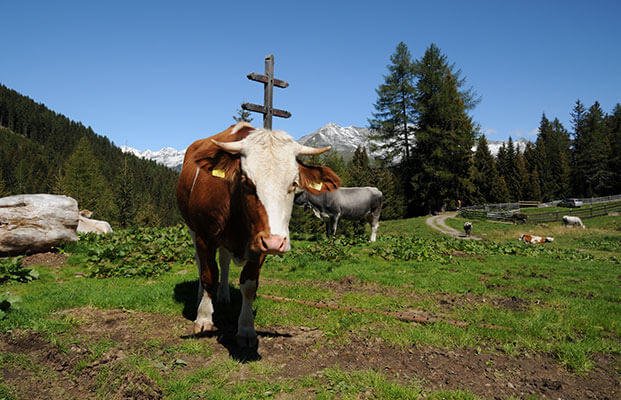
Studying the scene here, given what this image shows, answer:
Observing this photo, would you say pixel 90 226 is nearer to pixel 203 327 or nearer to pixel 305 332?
pixel 203 327

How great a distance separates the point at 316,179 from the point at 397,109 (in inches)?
1822

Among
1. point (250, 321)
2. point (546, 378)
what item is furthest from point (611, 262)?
point (250, 321)

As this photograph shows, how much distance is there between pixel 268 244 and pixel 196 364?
2.02 metres

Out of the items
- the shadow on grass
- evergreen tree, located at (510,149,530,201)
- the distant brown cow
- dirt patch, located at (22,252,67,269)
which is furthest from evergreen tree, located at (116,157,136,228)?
evergreen tree, located at (510,149,530,201)

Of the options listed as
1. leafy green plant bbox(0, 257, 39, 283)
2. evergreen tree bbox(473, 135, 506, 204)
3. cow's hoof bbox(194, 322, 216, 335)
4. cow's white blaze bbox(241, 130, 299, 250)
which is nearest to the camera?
cow's white blaze bbox(241, 130, 299, 250)

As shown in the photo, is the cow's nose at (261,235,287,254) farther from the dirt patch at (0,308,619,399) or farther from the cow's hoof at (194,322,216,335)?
the cow's hoof at (194,322,216,335)

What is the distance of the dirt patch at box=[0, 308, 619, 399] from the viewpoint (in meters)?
3.61

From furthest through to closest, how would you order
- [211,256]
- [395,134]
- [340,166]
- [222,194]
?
[340,166], [395,134], [211,256], [222,194]

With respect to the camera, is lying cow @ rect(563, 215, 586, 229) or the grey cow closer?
the grey cow

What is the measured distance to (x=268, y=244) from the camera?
139 inches

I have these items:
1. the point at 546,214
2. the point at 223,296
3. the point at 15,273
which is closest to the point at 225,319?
the point at 223,296

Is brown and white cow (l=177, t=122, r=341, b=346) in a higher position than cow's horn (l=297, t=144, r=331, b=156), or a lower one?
lower

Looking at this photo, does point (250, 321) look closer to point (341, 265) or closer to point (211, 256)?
point (211, 256)

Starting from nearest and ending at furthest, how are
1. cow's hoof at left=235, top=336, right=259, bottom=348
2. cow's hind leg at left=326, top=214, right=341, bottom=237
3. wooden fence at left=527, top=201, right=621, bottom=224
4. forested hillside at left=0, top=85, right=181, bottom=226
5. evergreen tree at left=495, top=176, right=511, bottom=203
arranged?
cow's hoof at left=235, top=336, right=259, bottom=348 < cow's hind leg at left=326, top=214, right=341, bottom=237 < wooden fence at left=527, top=201, right=621, bottom=224 < forested hillside at left=0, top=85, right=181, bottom=226 < evergreen tree at left=495, top=176, right=511, bottom=203
